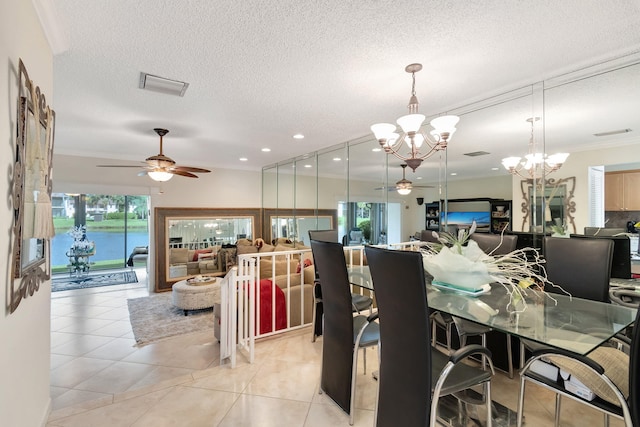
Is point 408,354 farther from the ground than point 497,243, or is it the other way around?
point 497,243

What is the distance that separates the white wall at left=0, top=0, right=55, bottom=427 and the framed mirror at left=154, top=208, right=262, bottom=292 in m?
4.41

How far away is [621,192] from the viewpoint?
2.38m

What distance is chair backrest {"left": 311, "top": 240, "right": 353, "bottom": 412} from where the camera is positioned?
1.85 meters

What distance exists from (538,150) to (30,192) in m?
3.55

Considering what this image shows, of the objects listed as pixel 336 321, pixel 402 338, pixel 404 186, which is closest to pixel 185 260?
pixel 404 186

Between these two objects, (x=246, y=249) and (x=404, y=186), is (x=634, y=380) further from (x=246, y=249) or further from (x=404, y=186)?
(x=246, y=249)

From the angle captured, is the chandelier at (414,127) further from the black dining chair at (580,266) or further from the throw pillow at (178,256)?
the throw pillow at (178,256)

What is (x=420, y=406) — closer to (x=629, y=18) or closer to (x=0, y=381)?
(x=0, y=381)

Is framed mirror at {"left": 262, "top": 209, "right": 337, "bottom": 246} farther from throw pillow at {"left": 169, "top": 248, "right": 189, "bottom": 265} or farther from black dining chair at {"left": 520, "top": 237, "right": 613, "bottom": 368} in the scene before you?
black dining chair at {"left": 520, "top": 237, "right": 613, "bottom": 368}

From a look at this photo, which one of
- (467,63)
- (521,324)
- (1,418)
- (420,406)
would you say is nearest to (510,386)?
(521,324)

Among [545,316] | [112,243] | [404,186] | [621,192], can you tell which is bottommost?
[112,243]

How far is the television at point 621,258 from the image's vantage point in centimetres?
199

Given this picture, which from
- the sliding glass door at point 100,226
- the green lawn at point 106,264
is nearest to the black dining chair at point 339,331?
the sliding glass door at point 100,226

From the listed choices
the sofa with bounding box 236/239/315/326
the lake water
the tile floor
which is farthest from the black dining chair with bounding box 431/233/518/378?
the lake water
